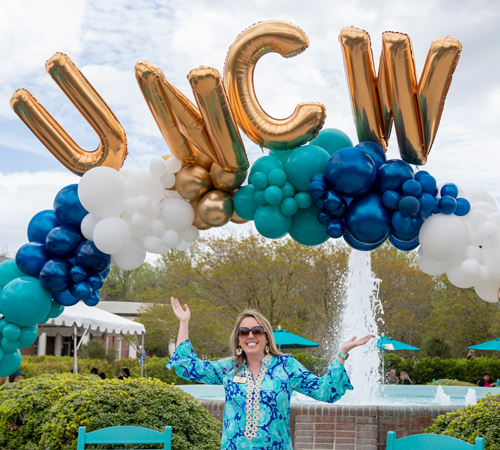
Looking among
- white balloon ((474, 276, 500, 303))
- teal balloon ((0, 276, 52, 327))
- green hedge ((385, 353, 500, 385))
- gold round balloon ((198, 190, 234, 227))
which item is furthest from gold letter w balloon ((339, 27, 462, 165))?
green hedge ((385, 353, 500, 385))

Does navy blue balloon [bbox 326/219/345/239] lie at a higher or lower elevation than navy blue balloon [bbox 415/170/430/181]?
lower

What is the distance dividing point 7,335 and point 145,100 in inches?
77.4

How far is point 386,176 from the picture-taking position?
11.1ft

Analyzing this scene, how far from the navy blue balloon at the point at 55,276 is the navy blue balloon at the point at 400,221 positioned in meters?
2.31

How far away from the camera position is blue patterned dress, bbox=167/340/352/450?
249 centimetres

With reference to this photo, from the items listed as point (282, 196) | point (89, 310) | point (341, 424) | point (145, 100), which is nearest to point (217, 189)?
point (282, 196)

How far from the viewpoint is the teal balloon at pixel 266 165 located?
11.8ft

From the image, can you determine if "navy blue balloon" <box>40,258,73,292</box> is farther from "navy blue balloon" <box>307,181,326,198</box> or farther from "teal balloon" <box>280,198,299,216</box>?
"navy blue balloon" <box>307,181,326,198</box>

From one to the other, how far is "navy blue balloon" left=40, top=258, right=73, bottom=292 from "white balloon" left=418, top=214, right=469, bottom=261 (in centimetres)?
250

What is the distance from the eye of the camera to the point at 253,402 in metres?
2.53

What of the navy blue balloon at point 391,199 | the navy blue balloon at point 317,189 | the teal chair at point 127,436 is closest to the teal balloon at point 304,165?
the navy blue balloon at point 317,189

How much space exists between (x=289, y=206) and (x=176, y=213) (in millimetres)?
831

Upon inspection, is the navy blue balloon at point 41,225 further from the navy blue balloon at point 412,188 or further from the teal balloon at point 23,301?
the navy blue balloon at point 412,188

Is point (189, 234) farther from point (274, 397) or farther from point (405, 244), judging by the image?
point (274, 397)
